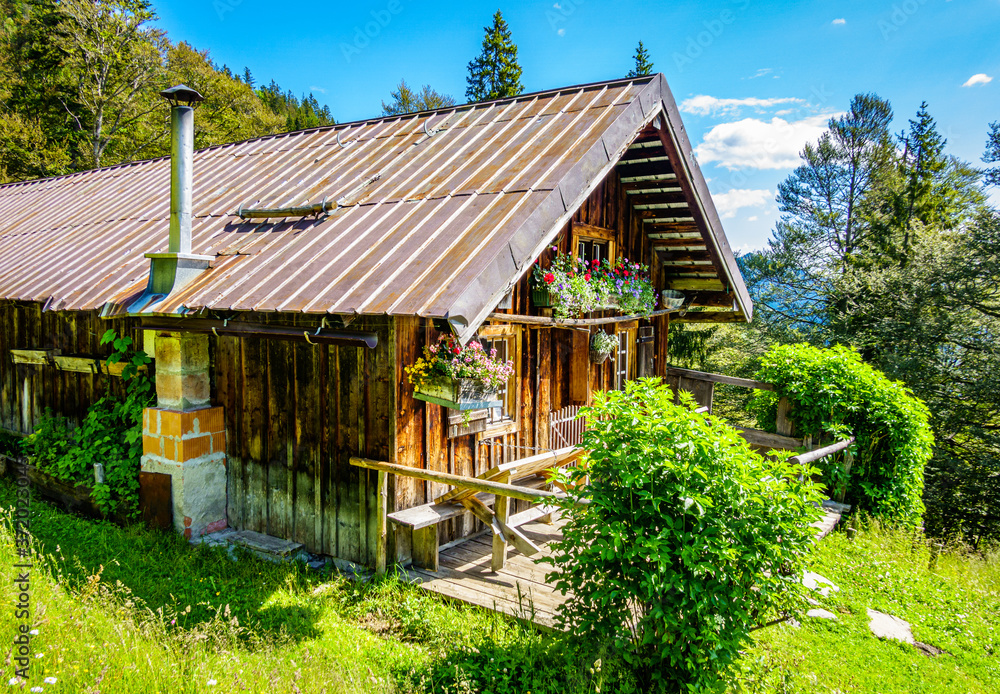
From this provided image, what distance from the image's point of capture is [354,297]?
199 inches

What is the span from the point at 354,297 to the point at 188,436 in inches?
110

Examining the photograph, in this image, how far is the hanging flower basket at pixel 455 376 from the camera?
17.8 feet

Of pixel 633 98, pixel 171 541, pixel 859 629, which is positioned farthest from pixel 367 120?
pixel 859 629

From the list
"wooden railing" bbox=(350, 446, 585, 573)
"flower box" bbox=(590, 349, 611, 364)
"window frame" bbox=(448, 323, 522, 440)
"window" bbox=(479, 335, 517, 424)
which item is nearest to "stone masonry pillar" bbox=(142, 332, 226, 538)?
"wooden railing" bbox=(350, 446, 585, 573)

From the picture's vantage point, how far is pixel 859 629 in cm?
570

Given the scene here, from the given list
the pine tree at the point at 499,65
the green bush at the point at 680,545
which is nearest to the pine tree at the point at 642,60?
the pine tree at the point at 499,65

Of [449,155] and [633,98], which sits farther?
[449,155]

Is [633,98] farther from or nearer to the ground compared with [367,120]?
nearer to the ground

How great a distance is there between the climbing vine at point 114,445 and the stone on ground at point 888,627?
25.5 feet

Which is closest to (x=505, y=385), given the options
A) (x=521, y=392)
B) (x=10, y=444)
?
(x=521, y=392)

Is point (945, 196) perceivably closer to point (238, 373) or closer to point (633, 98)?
point (633, 98)

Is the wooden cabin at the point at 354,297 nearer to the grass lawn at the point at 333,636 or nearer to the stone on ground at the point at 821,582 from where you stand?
the grass lawn at the point at 333,636

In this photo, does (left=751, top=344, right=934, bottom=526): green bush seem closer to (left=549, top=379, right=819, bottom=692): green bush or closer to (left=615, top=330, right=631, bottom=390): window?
(left=615, top=330, right=631, bottom=390): window

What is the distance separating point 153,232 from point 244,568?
4.85 metres
